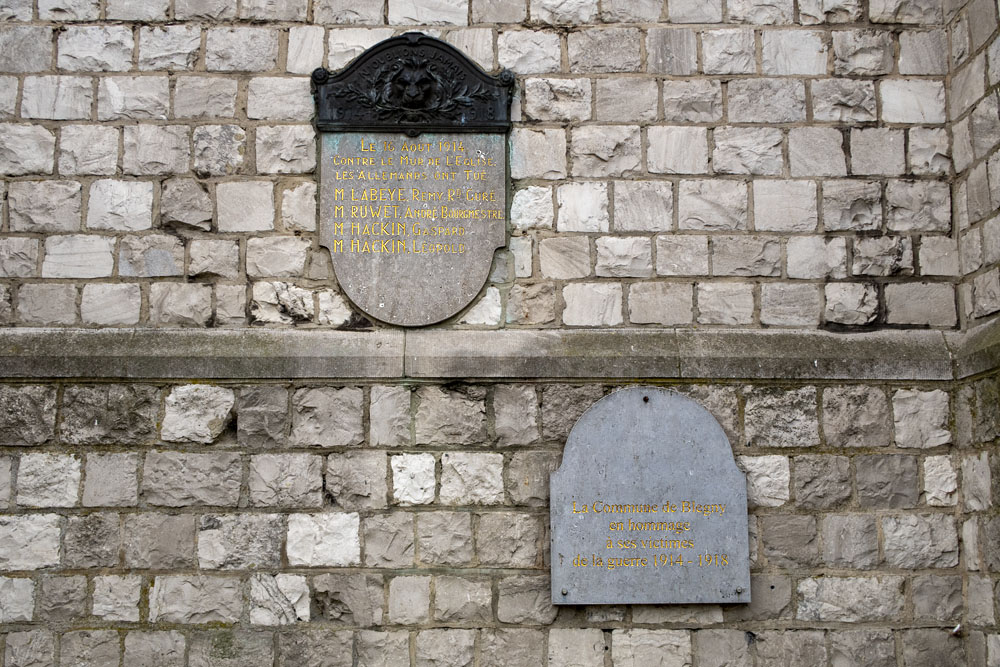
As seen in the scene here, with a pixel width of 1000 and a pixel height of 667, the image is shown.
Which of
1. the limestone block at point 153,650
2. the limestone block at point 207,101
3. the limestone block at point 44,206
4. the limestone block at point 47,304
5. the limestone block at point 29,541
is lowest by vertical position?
the limestone block at point 153,650

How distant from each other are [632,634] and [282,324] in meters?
2.42

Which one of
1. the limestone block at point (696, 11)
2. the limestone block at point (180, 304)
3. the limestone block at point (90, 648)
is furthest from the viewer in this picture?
the limestone block at point (696, 11)

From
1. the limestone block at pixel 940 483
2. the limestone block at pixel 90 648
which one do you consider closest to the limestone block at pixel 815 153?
the limestone block at pixel 940 483

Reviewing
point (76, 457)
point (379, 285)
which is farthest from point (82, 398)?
point (379, 285)

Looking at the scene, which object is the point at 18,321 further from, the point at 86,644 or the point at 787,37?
the point at 787,37

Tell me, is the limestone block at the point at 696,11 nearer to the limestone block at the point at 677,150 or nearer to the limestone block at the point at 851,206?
the limestone block at the point at 677,150

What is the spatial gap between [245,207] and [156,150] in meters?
0.59

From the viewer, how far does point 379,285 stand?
5.49m

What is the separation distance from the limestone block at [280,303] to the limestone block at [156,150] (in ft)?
2.69

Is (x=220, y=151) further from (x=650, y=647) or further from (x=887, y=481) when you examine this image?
(x=887, y=481)

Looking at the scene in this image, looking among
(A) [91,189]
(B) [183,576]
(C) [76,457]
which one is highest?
(A) [91,189]

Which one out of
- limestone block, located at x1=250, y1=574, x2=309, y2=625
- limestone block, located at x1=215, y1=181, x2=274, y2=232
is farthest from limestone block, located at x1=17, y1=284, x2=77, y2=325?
limestone block, located at x1=250, y1=574, x2=309, y2=625

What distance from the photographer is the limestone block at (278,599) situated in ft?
17.0

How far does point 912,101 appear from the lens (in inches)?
227
